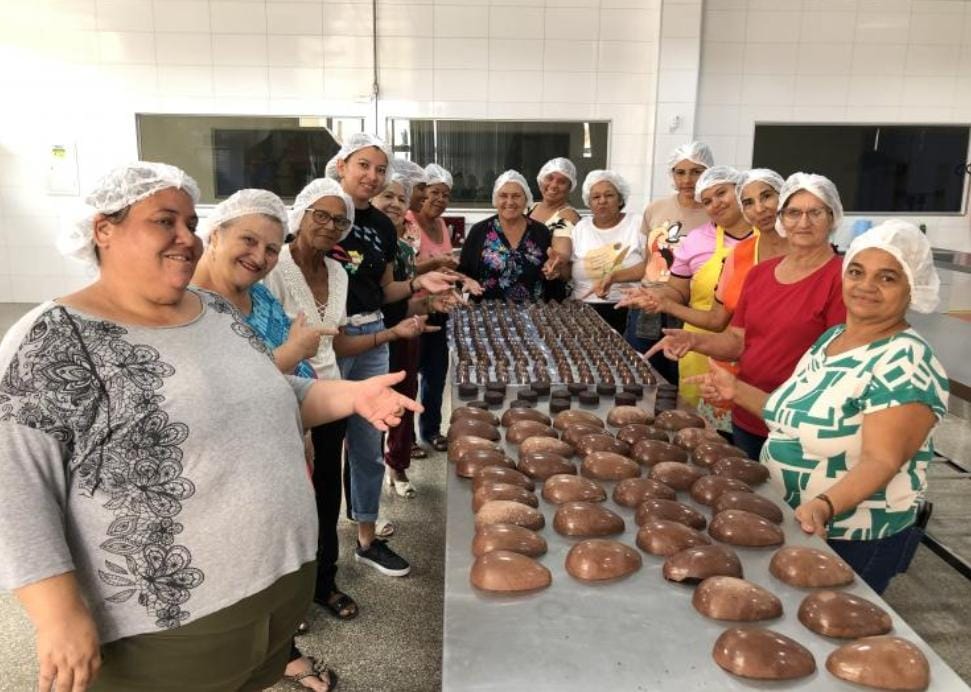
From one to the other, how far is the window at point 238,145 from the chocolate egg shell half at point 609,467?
16.4ft

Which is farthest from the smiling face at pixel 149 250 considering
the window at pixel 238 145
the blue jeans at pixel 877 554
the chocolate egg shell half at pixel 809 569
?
the window at pixel 238 145

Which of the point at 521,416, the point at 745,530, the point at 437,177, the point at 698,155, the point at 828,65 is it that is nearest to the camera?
the point at 745,530

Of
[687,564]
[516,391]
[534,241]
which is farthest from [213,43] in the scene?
[687,564]

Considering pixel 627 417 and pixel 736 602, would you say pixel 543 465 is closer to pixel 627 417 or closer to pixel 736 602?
pixel 627 417

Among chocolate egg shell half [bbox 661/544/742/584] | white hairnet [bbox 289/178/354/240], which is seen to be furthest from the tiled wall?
chocolate egg shell half [bbox 661/544/742/584]

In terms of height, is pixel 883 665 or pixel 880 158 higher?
pixel 880 158

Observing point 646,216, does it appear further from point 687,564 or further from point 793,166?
point 793,166

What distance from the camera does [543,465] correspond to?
61.8 inches

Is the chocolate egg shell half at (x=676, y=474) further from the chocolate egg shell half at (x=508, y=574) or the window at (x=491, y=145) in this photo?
the window at (x=491, y=145)

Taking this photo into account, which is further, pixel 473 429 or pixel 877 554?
pixel 473 429

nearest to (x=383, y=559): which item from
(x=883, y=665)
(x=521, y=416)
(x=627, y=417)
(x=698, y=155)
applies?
(x=521, y=416)

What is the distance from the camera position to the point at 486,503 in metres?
1.39

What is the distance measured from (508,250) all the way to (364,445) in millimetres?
1358

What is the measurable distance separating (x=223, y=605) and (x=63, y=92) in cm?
613
